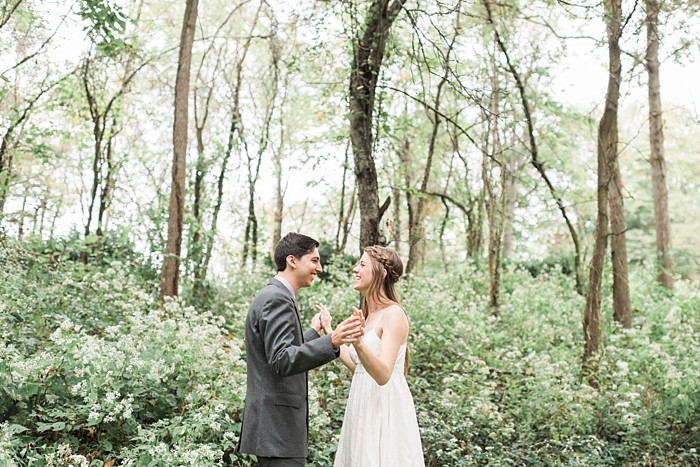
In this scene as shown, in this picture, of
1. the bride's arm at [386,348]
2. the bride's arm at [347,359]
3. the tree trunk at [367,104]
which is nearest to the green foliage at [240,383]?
the bride's arm at [347,359]

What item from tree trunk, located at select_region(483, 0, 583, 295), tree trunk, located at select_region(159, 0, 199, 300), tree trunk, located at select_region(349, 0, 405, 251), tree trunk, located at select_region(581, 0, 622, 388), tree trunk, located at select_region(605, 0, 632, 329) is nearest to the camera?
tree trunk, located at select_region(349, 0, 405, 251)

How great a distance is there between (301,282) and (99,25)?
18.9 ft

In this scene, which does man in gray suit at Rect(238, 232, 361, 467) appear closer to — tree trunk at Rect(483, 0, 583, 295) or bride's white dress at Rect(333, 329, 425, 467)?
bride's white dress at Rect(333, 329, 425, 467)

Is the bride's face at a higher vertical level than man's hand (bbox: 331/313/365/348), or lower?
higher

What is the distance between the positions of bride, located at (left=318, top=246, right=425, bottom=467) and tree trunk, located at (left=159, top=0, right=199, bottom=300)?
17.1 feet

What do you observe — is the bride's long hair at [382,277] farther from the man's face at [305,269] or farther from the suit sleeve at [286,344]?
the suit sleeve at [286,344]

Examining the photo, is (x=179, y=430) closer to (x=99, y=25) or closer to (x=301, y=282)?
(x=301, y=282)

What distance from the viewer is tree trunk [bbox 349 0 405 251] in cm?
720

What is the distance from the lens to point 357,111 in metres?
7.50

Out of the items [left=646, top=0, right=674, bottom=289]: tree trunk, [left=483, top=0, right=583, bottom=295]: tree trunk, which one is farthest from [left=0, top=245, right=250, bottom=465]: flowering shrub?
[left=646, top=0, right=674, bottom=289]: tree trunk

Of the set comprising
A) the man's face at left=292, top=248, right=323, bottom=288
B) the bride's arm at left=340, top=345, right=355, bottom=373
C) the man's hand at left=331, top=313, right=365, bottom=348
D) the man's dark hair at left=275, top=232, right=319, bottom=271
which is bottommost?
the bride's arm at left=340, top=345, right=355, bottom=373

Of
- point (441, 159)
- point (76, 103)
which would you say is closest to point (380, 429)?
point (76, 103)

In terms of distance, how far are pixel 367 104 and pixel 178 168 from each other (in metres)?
2.99

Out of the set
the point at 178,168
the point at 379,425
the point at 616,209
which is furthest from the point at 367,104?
the point at 616,209
